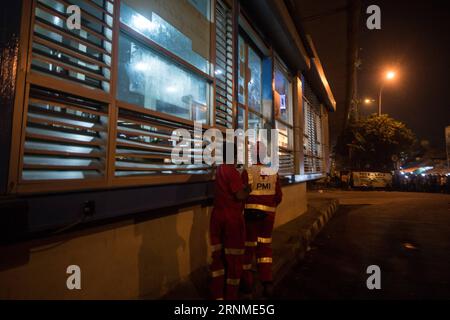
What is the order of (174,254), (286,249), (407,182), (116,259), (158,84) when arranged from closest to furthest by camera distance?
(116,259) < (174,254) < (158,84) < (286,249) < (407,182)

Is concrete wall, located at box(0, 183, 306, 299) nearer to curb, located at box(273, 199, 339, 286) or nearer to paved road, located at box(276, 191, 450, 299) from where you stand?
curb, located at box(273, 199, 339, 286)

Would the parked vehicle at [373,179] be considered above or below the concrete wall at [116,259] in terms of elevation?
above

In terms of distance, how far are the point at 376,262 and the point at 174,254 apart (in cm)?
338

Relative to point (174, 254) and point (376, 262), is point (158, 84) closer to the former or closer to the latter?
point (174, 254)

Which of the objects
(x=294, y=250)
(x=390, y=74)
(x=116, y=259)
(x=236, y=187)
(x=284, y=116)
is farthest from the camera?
(x=390, y=74)

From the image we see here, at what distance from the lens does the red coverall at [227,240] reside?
2.70m

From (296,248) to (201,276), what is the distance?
207 centimetres

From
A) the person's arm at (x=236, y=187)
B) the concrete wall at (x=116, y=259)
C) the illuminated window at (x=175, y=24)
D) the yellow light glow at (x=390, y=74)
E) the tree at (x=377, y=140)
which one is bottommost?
the concrete wall at (x=116, y=259)

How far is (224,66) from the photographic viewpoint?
14.2ft

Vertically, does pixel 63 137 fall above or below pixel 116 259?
above

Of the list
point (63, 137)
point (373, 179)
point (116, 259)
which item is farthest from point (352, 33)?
point (373, 179)

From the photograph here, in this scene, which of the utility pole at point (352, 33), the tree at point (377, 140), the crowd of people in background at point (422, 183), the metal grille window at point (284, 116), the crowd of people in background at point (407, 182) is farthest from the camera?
the tree at point (377, 140)

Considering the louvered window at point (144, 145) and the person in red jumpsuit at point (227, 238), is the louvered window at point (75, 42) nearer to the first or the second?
the louvered window at point (144, 145)

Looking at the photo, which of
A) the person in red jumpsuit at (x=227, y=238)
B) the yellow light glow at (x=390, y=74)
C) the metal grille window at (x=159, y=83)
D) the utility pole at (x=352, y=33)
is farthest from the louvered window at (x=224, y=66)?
the yellow light glow at (x=390, y=74)
